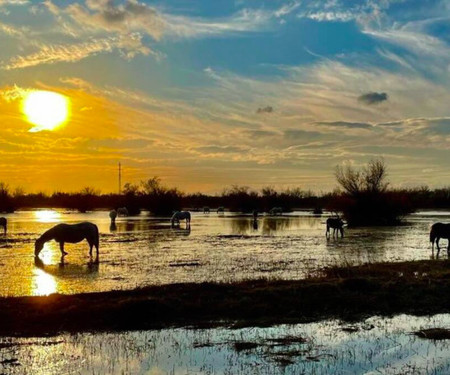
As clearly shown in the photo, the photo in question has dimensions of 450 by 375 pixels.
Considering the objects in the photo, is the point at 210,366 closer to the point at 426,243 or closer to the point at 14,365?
the point at 14,365

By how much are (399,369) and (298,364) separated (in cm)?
139

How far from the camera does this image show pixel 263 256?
22031 mm

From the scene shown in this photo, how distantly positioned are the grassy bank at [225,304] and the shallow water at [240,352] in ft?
2.49

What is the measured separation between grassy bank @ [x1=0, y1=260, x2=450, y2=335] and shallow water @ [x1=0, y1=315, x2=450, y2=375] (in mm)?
760

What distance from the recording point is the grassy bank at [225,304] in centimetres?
1040

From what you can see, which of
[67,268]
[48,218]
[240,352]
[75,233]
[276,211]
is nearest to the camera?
[240,352]

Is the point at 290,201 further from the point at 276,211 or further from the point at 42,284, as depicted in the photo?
the point at 42,284

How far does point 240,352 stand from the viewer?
832 cm

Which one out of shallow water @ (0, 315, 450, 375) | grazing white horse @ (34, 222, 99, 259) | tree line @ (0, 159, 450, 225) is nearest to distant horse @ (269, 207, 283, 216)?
tree line @ (0, 159, 450, 225)

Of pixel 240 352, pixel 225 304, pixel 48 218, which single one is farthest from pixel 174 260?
pixel 48 218

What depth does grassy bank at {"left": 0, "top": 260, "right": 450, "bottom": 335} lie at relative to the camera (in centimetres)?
1040

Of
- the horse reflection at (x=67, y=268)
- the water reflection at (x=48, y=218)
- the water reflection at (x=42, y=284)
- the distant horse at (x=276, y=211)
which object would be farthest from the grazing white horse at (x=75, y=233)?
the distant horse at (x=276, y=211)

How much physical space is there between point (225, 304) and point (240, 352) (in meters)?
3.20

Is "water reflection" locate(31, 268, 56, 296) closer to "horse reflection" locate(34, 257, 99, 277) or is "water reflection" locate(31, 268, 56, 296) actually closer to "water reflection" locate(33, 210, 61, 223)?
"horse reflection" locate(34, 257, 99, 277)
